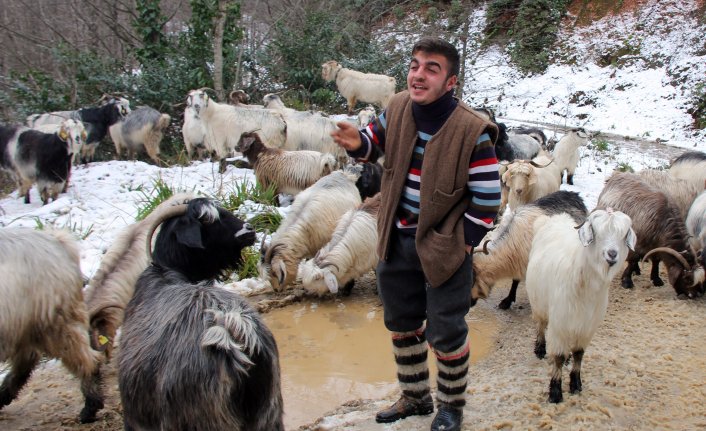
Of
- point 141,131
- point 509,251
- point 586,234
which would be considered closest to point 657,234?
point 509,251

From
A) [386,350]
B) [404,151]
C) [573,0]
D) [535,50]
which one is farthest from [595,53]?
[404,151]

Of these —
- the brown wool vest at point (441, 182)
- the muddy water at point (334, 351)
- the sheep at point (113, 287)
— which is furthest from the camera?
the muddy water at point (334, 351)

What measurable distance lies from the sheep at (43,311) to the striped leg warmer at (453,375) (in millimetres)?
2107

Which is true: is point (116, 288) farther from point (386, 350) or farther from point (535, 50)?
point (535, 50)

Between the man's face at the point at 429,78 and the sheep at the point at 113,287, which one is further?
the sheep at the point at 113,287

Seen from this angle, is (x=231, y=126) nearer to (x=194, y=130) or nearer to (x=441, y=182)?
(x=194, y=130)

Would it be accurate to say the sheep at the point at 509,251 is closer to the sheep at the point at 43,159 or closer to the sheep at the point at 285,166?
the sheep at the point at 285,166

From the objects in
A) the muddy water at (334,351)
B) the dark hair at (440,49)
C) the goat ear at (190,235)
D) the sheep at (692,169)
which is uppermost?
the dark hair at (440,49)

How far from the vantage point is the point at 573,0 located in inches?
799

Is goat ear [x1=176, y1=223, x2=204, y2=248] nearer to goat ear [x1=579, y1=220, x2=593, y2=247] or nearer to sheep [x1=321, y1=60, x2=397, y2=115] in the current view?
goat ear [x1=579, y1=220, x2=593, y2=247]

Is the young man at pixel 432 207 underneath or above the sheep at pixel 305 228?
above

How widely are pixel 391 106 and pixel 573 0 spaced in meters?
20.6

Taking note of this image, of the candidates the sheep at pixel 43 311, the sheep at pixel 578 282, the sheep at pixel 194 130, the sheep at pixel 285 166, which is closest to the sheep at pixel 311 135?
the sheep at pixel 194 130

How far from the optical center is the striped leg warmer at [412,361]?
292cm
